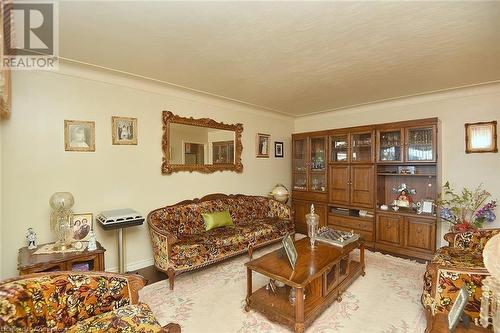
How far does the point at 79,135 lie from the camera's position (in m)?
2.92

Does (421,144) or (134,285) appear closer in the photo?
(134,285)

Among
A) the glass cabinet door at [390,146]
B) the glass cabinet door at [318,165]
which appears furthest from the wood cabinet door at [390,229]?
the glass cabinet door at [318,165]

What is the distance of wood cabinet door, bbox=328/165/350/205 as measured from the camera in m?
4.42

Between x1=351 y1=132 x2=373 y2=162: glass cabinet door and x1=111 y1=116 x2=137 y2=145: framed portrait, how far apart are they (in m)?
3.55

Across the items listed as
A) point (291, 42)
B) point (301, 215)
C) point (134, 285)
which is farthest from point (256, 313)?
point (301, 215)

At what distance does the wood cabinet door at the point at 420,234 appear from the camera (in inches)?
140

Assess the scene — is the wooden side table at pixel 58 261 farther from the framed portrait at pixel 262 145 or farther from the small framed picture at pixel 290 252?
the framed portrait at pixel 262 145

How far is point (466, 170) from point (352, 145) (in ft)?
5.35

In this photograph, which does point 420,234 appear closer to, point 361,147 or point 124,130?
point 361,147

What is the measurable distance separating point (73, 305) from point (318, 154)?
14.3ft

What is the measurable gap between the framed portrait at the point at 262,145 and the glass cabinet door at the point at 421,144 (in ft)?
8.12

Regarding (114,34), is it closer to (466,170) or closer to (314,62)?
(314,62)

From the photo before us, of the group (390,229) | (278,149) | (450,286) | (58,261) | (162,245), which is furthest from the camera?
(278,149)

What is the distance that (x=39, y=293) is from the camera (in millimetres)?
1419
